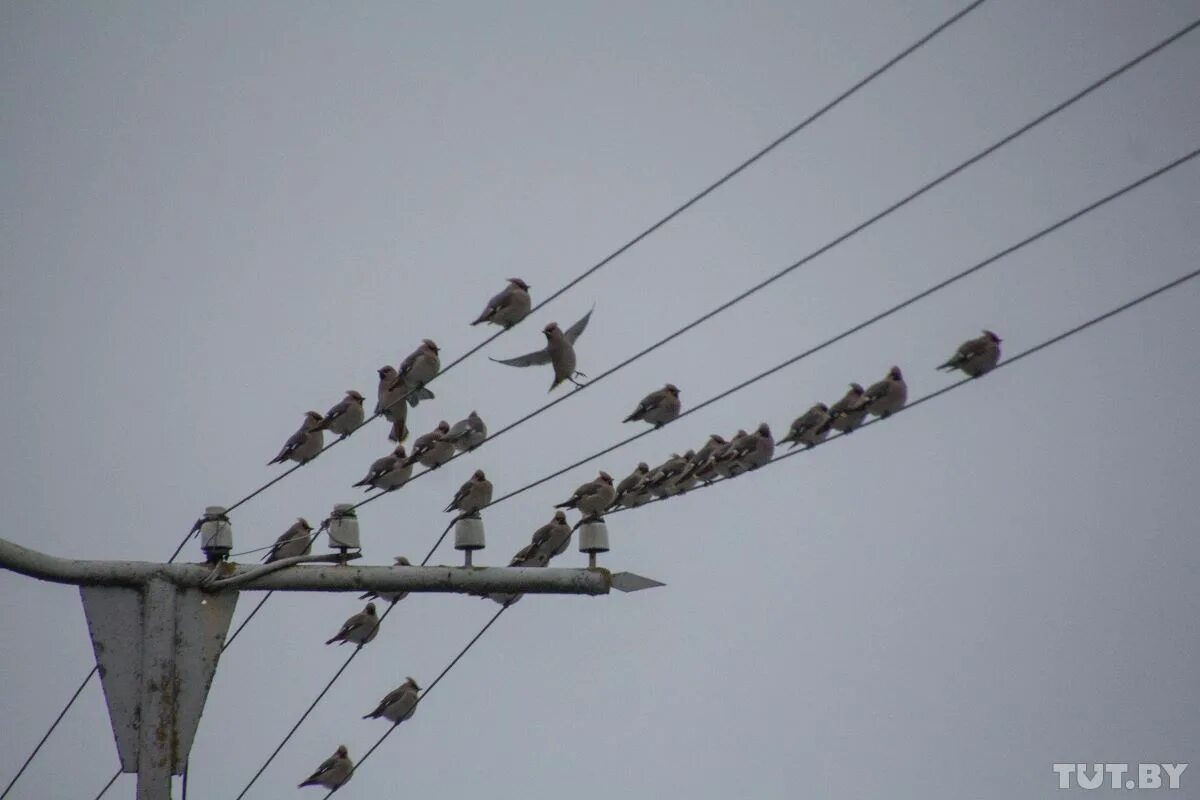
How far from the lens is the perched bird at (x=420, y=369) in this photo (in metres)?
17.7

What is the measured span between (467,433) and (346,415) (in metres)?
1.18

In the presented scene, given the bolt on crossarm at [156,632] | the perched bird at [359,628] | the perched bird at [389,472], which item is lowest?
the bolt on crossarm at [156,632]

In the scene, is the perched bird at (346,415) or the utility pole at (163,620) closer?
the utility pole at (163,620)

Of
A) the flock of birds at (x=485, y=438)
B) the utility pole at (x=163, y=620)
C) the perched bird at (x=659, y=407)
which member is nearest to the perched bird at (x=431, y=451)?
the flock of birds at (x=485, y=438)

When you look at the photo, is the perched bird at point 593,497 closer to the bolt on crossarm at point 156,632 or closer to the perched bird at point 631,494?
the perched bird at point 631,494

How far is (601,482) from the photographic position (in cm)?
1930

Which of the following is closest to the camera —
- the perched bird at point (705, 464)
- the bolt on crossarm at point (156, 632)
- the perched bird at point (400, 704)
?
the bolt on crossarm at point (156, 632)

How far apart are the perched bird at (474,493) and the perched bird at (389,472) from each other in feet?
2.09

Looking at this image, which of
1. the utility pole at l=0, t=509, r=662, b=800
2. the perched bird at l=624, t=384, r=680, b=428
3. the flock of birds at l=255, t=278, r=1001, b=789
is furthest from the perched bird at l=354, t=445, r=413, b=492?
the utility pole at l=0, t=509, r=662, b=800

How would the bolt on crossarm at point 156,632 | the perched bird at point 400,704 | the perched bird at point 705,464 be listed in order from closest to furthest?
the bolt on crossarm at point 156,632, the perched bird at point 400,704, the perched bird at point 705,464

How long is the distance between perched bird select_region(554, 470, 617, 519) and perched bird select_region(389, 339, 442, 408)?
171 cm

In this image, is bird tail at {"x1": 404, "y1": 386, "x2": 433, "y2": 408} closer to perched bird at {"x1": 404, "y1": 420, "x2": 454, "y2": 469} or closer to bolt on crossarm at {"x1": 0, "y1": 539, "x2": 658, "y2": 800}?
perched bird at {"x1": 404, "y1": 420, "x2": 454, "y2": 469}

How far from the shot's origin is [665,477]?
64.2ft

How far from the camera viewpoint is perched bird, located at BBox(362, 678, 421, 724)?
16.7 metres
